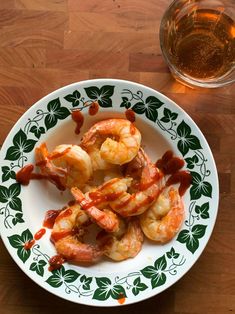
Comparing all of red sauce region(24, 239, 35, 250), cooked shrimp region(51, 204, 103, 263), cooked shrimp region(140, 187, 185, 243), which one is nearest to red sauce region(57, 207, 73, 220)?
cooked shrimp region(51, 204, 103, 263)

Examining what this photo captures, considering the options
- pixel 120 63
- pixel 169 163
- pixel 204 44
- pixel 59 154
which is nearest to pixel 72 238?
pixel 59 154

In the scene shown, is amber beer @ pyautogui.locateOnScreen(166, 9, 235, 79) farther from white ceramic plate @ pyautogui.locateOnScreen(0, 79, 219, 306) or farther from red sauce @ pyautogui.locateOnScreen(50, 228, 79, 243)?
red sauce @ pyautogui.locateOnScreen(50, 228, 79, 243)

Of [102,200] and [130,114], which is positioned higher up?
[130,114]

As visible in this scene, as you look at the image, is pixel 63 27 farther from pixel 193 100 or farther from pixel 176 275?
pixel 176 275

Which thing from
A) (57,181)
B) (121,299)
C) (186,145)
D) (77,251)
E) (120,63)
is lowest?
(121,299)

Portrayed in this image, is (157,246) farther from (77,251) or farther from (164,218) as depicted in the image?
(77,251)

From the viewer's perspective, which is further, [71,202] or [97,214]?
[71,202]
